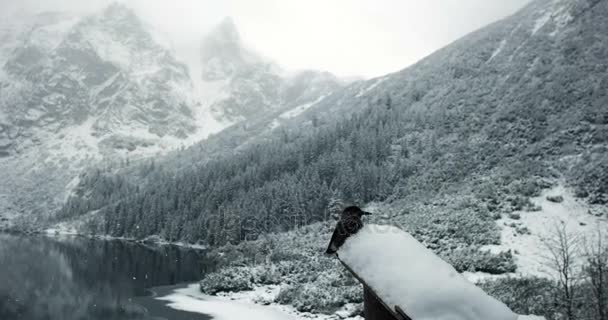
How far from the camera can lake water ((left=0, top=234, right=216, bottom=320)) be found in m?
26.1

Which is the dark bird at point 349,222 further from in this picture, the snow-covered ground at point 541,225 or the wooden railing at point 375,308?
the snow-covered ground at point 541,225

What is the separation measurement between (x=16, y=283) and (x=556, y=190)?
50.9 m

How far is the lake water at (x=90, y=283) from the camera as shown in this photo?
26141 mm

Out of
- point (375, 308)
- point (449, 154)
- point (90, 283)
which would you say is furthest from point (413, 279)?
point (449, 154)

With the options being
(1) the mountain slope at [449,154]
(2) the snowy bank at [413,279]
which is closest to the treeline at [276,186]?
(1) the mountain slope at [449,154]

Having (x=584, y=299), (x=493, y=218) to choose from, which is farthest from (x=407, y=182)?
(x=584, y=299)

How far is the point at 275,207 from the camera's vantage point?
74.5 metres

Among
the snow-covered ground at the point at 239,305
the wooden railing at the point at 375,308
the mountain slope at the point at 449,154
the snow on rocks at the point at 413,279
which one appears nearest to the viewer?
the snow on rocks at the point at 413,279

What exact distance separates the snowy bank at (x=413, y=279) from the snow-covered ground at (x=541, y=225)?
85.9 ft

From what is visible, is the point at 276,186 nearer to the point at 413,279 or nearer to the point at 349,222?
the point at 349,222

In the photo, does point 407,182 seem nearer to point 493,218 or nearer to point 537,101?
point 537,101

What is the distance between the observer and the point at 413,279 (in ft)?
5.42

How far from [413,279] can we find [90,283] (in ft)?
135

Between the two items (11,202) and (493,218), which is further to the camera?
(11,202)
